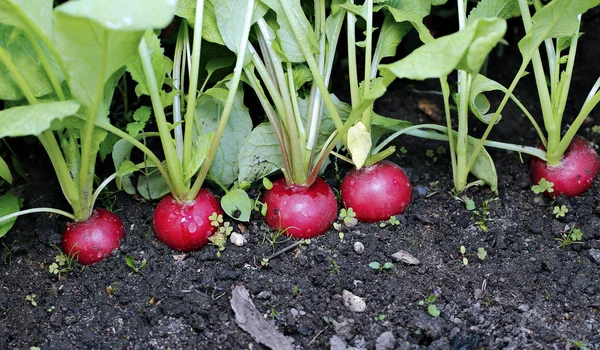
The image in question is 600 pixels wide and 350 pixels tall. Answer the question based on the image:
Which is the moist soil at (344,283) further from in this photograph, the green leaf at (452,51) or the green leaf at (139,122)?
the green leaf at (452,51)

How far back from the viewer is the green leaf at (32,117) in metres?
1.20

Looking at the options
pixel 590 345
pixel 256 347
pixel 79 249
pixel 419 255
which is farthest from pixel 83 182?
pixel 590 345

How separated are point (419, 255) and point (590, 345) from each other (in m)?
0.41

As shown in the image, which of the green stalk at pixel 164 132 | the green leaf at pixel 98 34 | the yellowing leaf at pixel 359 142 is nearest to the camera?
the green leaf at pixel 98 34

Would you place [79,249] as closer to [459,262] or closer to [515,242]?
[459,262]

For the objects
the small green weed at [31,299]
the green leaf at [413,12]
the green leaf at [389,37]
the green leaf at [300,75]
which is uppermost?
the green leaf at [413,12]

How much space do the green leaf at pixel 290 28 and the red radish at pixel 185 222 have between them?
1.33 feet

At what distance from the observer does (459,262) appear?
1560 mm

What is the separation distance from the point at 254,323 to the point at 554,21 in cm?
94

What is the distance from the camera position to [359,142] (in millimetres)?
1525

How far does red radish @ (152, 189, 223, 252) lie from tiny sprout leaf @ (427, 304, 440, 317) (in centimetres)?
53

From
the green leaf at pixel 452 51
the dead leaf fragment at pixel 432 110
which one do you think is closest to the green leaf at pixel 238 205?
the green leaf at pixel 452 51

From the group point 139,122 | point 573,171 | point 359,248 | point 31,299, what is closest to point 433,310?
point 359,248

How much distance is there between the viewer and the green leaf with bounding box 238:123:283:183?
5.47 feet
